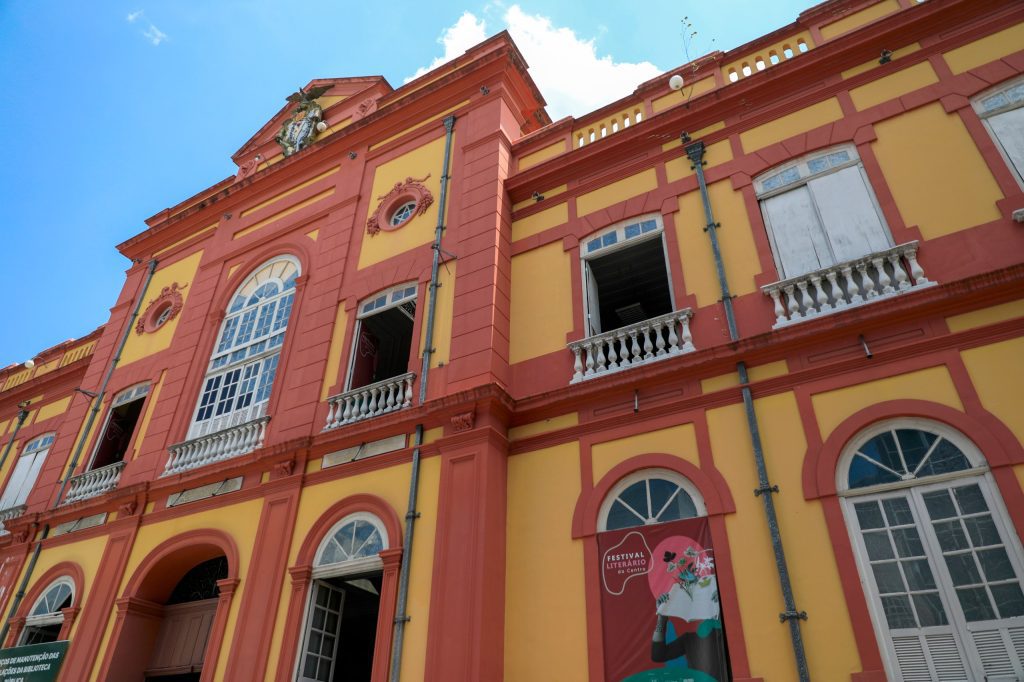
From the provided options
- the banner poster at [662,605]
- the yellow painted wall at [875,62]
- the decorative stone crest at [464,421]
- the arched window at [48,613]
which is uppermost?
the yellow painted wall at [875,62]

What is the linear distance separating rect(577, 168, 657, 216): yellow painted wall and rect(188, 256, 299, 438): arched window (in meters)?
5.60

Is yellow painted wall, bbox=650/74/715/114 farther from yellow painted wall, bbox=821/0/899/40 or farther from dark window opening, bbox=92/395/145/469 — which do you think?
dark window opening, bbox=92/395/145/469

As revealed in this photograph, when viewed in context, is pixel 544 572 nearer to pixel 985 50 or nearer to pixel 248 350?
pixel 248 350

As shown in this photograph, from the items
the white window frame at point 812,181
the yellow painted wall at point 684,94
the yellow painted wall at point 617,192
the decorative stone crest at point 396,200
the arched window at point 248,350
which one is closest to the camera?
the white window frame at point 812,181

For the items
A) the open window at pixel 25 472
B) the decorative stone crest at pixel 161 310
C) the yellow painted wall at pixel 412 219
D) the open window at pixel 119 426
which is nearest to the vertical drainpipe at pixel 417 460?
the yellow painted wall at pixel 412 219

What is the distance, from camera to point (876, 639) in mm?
5914

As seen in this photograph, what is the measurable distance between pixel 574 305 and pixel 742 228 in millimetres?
2393

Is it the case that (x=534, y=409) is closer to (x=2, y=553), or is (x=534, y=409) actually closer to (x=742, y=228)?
(x=742, y=228)

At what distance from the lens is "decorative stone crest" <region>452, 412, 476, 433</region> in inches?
339

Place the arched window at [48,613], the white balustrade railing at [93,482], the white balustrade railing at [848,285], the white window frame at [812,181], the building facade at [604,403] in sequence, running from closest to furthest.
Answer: the building facade at [604,403], the white balustrade railing at [848,285], the white window frame at [812,181], the arched window at [48,613], the white balustrade railing at [93,482]

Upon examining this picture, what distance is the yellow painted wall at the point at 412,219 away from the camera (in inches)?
Result: 452

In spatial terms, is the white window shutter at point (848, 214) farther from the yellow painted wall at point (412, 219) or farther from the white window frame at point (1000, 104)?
the yellow painted wall at point (412, 219)

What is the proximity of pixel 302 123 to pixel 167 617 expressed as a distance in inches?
412

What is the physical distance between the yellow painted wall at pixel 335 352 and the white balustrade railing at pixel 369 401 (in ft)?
1.40
